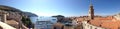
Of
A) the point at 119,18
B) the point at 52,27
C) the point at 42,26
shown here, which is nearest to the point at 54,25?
the point at 52,27

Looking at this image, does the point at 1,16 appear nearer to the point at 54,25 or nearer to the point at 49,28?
the point at 49,28

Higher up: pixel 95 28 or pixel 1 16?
pixel 1 16

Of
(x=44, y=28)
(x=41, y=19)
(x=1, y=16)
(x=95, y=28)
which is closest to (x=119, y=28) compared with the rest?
(x=95, y=28)

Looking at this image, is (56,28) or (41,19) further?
(41,19)

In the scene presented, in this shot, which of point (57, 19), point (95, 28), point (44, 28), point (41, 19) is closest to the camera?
point (95, 28)

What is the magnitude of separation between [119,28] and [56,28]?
9.15 metres

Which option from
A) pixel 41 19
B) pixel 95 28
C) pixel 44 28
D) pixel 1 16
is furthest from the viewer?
pixel 41 19

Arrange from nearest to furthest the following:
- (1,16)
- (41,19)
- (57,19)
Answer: (1,16), (41,19), (57,19)

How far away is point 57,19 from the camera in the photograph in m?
20.2

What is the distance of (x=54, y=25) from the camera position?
16.0m

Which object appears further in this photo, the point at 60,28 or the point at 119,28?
the point at 60,28

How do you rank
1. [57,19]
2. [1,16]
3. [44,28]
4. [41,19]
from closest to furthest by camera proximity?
[1,16] < [44,28] < [41,19] < [57,19]

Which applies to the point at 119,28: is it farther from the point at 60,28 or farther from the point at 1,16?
the point at 60,28

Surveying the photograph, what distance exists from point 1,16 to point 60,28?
8.99m
